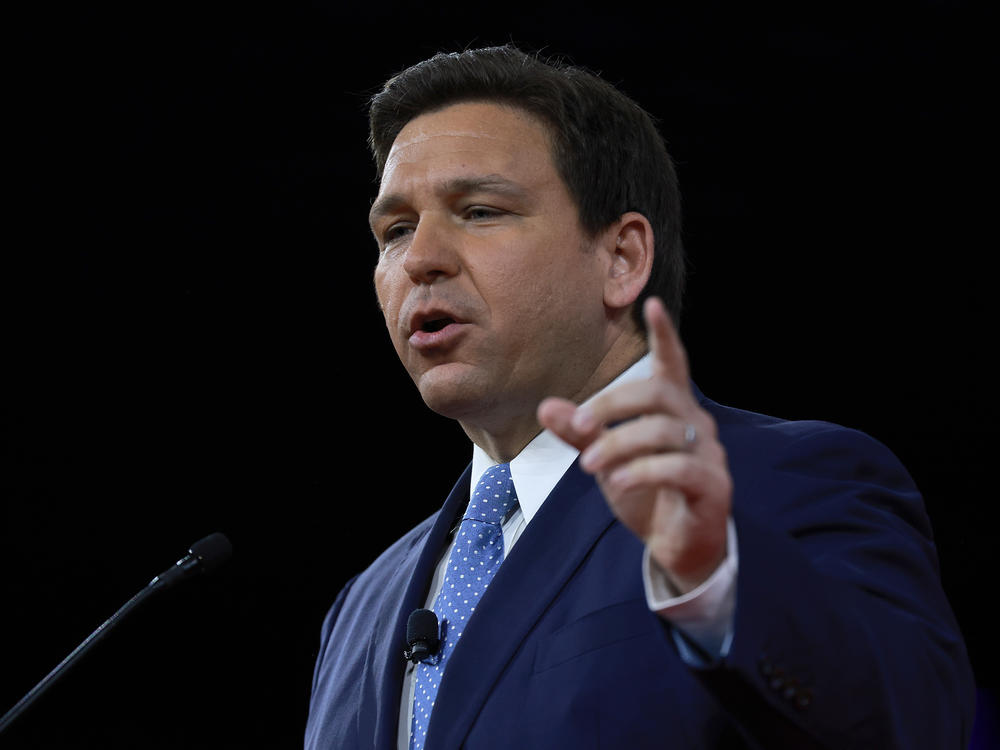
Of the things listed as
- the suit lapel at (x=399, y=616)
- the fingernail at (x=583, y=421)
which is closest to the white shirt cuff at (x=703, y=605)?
the fingernail at (x=583, y=421)

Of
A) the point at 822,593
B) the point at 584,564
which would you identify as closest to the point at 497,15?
the point at 584,564

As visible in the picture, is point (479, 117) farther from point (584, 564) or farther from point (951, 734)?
point (951, 734)

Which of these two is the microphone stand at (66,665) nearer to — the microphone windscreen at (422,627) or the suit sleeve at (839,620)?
the microphone windscreen at (422,627)

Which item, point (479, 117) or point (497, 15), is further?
point (497, 15)

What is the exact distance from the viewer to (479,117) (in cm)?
190

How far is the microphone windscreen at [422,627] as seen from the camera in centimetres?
155

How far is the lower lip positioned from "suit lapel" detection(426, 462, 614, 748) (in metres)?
0.31

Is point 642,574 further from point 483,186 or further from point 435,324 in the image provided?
point 483,186

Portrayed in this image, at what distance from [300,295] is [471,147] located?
1.81 metres

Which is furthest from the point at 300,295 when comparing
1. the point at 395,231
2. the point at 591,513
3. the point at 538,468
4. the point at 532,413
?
the point at 591,513

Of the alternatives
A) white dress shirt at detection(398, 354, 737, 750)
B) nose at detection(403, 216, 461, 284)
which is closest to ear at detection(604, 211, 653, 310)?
white dress shirt at detection(398, 354, 737, 750)

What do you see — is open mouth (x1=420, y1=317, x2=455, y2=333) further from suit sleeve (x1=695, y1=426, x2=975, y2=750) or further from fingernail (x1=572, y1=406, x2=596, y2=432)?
fingernail (x1=572, y1=406, x2=596, y2=432)

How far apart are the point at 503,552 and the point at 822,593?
2.34 ft

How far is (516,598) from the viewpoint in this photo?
141 centimetres
